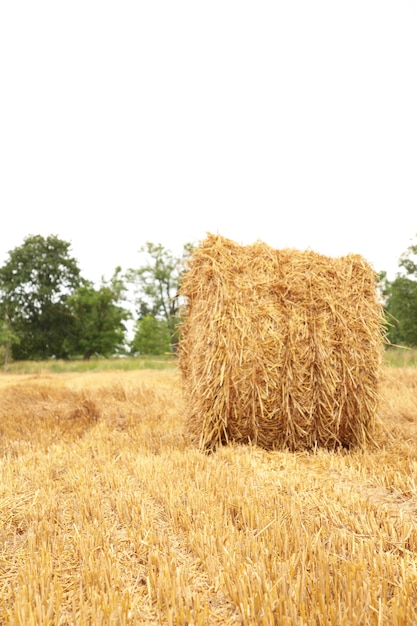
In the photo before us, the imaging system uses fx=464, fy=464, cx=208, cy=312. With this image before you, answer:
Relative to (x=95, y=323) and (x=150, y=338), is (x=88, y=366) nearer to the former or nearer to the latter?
(x=150, y=338)

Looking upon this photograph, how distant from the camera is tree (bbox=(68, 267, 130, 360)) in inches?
1618

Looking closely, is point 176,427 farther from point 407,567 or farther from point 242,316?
point 407,567

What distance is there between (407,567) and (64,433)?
4.70 meters

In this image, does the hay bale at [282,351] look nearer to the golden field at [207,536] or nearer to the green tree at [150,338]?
the golden field at [207,536]

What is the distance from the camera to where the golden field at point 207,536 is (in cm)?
180

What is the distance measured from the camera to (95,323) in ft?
136

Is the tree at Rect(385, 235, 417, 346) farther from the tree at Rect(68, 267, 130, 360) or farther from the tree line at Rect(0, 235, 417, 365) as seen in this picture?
the tree at Rect(68, 267, 130, 360)

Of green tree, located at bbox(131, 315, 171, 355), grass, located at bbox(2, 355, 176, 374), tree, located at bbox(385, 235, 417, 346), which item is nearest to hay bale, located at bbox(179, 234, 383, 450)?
grass, located at bbox(2, 355, 176, 374)

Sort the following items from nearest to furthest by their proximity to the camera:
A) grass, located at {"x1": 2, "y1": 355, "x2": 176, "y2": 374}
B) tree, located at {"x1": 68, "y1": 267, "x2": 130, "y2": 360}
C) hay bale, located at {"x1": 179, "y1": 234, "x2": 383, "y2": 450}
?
hay bale, located at {"x1": 179, "y1": 234, "x2": 383, "y2": 450} < grass, located at {"x1": 2, "y1": 355, "x2": 176, "y2": 374} < tree, located at {"x1": 68, "y1": 267, "x2": 130, "y2": 360}

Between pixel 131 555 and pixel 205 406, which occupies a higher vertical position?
pixel 205 406

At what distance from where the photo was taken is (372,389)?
16.8ft

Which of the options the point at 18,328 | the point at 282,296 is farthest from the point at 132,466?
the point at 18,328

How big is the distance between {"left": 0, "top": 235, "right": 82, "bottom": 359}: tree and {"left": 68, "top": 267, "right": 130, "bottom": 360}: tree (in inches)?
36.3

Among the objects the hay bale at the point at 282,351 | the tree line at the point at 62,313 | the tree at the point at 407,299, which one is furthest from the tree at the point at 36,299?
the hay bale at the point at 282,351
